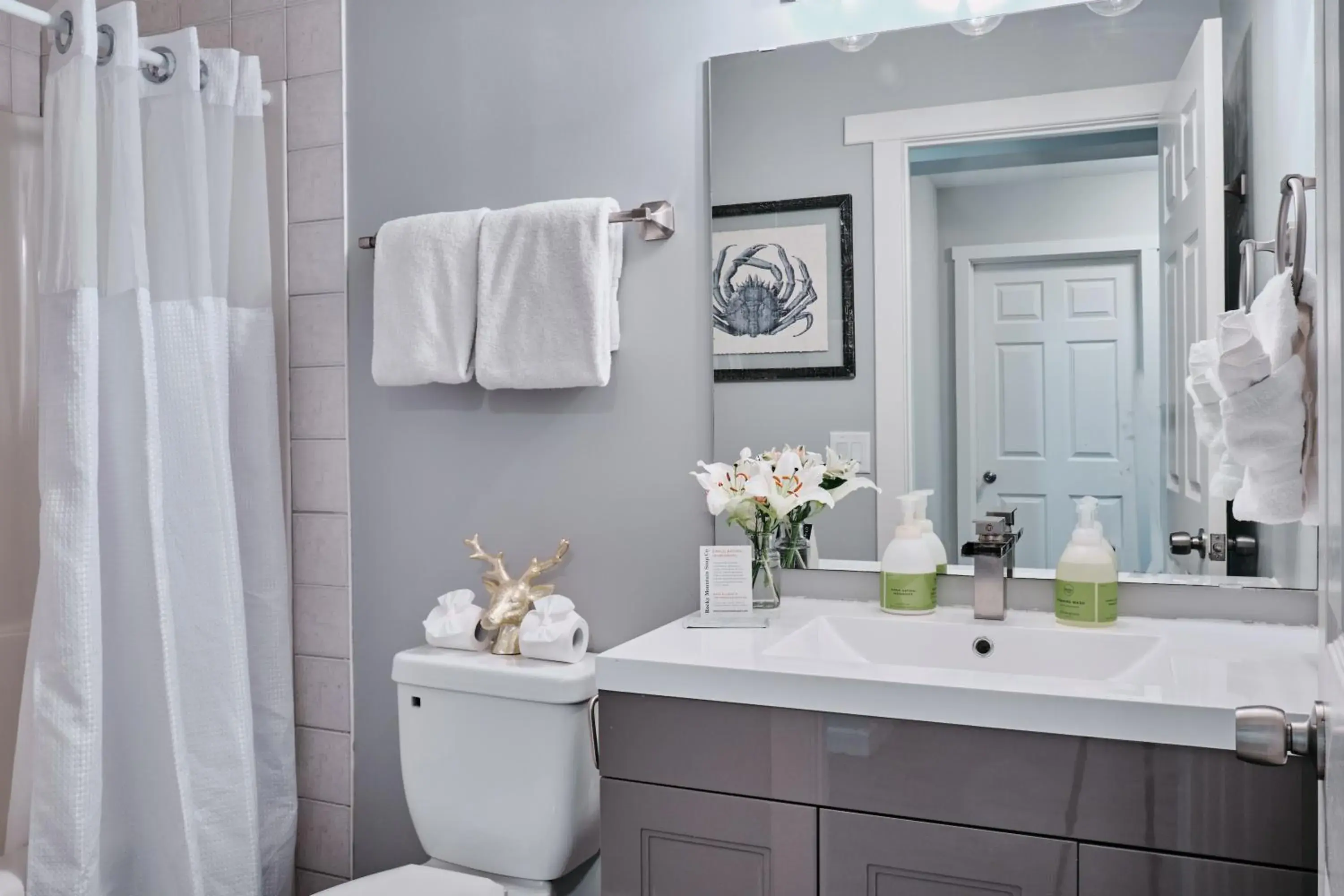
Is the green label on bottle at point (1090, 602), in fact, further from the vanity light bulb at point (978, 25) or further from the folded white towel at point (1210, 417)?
the vanity light bulb at point (978, 25)

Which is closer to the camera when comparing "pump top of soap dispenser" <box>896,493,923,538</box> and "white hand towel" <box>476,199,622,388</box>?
"pump top of soap dispenser" <box>896,493,923,538</box>

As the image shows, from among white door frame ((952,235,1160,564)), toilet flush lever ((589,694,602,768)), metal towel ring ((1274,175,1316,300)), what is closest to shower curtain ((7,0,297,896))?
toilet flush lever ((589,694,602,768))

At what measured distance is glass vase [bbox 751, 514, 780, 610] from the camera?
5.10 feet

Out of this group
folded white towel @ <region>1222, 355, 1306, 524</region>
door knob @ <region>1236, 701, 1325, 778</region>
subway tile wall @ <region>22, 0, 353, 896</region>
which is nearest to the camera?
door knob @ <region>1236, 701, 1325, 778</region>

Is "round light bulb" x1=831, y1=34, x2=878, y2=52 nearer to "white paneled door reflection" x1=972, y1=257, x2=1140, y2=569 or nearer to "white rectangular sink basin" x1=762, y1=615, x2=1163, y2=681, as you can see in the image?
"white paneled door reflection" x1=972, y1=257, x2=1140, y2=569

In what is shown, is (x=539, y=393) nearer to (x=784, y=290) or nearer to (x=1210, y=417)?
(x=784, y=290)

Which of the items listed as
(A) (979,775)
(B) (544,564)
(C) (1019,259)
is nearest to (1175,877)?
(A) (979,775)

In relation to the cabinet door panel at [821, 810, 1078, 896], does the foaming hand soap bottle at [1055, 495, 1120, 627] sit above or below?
above

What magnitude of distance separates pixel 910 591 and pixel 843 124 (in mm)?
751

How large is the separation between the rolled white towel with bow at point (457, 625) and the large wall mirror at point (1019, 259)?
46 centimetres

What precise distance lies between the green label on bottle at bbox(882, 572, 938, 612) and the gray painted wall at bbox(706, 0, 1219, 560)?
104 millimetres

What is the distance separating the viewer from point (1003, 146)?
1.54 m

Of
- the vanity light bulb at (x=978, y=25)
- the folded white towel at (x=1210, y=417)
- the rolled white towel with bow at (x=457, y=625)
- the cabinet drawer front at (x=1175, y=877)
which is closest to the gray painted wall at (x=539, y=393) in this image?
the vanity light bulb at (x=978, y=25)

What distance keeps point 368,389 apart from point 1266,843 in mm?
1618
